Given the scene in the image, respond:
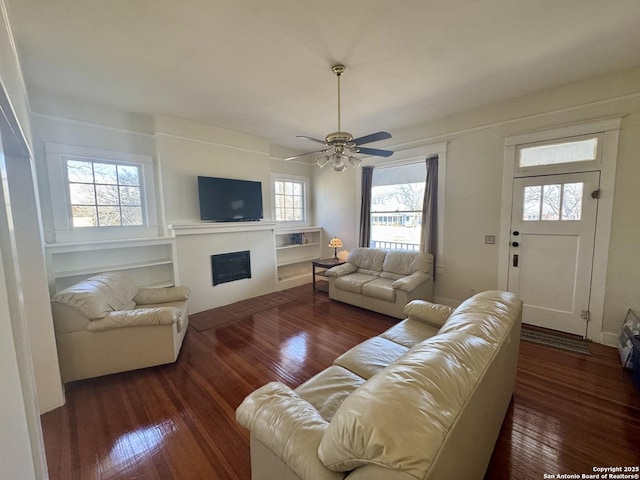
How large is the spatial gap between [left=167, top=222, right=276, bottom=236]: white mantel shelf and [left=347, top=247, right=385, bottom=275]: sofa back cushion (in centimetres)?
166

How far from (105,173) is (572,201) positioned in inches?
231

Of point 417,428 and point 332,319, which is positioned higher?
point 417,428

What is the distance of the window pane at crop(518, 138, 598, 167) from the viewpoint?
2.95 metres

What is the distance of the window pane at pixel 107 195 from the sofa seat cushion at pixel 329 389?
3574mm

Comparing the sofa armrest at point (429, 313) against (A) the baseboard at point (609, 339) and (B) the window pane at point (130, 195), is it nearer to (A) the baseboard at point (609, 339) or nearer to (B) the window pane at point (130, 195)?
(A) the baseboard at point (609, 339)

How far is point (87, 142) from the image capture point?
10.7 ft

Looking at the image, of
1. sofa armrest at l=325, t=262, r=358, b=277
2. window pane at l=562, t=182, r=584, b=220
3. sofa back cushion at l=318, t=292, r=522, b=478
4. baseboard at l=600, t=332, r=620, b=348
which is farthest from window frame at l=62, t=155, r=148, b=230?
baseboard at l=600, t=332, r=620, b=348

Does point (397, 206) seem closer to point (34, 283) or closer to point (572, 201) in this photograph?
point (572, 201)

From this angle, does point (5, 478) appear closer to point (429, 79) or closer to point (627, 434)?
point (627, 434)

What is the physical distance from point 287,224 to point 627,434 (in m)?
5.16

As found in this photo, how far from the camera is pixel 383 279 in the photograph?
4.24 m

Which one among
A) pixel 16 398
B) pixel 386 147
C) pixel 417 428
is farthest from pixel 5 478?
pixel 386 147

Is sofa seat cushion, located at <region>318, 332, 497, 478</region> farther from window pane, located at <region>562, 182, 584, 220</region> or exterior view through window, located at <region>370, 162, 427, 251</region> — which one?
exterior view through window, located at <region>370, 162, 427, 251</region>

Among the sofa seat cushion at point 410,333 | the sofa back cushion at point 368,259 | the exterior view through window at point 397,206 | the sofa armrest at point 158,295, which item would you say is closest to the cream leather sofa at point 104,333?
the sofa armrest at point 158,295
